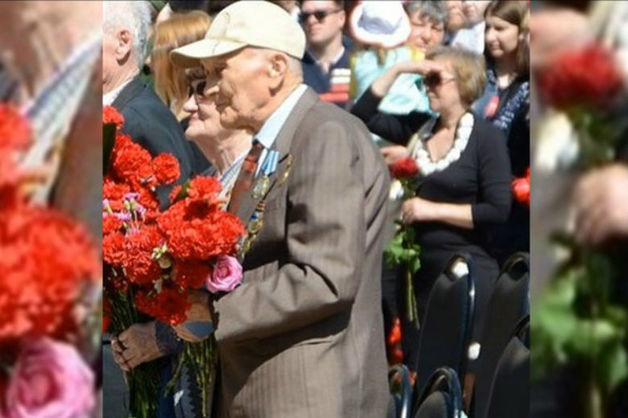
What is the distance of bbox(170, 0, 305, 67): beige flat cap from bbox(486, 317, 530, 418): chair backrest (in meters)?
0.93

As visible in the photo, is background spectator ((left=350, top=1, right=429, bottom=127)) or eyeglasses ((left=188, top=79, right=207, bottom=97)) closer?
eyeglasses ((left=188, top=79, right=207, bottom=97))

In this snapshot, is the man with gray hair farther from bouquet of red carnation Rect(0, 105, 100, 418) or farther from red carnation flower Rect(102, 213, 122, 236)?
bouquet of red carnation Rect(0, 105, 100, 418)

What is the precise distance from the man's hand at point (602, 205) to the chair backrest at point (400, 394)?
2.04 metres

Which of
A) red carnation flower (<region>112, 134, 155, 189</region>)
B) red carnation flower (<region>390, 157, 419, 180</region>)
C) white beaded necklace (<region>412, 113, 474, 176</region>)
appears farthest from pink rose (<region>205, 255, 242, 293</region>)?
red carnation flower (<region>390, 157, 419, 180</region>)

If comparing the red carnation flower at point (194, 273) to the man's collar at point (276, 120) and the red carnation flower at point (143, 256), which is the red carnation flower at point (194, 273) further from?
the man's collar at point (276, 120)

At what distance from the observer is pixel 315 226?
10.3 ft

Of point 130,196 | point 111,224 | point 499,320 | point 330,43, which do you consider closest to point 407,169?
point 330,43

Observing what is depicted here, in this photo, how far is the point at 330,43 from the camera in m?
6.85

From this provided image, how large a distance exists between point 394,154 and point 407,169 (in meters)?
0.18

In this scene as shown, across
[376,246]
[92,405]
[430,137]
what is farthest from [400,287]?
[92,405]

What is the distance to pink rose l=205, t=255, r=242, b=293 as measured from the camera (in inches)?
129

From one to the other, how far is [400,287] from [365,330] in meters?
2.89

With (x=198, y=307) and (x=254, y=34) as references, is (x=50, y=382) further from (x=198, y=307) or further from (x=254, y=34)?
(x=254, y=34)

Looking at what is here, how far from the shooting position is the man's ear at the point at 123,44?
472cm
